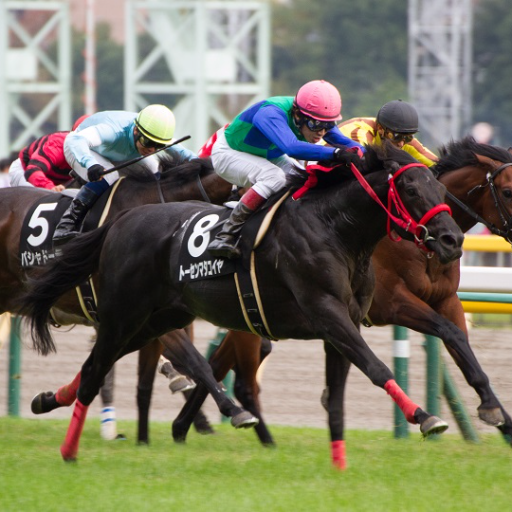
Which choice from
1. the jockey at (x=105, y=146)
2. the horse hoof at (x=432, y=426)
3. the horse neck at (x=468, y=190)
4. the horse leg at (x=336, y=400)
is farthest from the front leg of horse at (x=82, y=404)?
the horse neck at (x=468, y=190)

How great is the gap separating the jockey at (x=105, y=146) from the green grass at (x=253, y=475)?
4.56ft

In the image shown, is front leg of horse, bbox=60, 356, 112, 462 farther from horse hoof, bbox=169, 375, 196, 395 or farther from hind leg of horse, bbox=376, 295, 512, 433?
hind leg of horse, bbox=376, 295, 512, 433

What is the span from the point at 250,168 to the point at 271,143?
180 mm

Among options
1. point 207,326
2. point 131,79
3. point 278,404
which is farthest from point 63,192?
point 131,79

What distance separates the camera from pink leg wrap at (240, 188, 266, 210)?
18.7 feet

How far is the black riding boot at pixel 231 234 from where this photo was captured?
18.5ft

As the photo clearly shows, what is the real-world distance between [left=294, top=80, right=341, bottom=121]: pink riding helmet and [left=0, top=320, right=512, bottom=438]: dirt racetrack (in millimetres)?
2092

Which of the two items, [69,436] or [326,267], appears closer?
[326,267]

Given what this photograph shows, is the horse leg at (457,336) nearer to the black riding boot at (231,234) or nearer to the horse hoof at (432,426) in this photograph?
the horse hoof at (432,426)

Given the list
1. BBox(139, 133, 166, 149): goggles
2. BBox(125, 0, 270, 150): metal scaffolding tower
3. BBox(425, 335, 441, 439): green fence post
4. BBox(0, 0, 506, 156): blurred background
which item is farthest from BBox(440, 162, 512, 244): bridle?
BBox(125, 0, 270, 150): metal scaffolding tower

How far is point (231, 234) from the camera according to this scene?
569cm

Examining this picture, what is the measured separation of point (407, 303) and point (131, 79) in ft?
59.5

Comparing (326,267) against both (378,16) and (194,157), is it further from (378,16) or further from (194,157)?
(378,16)

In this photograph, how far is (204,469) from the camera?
5.57 m
